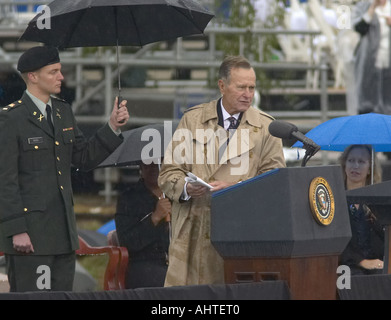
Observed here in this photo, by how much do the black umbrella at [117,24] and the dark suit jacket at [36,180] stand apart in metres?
0.85

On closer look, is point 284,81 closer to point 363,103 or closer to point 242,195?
point 363,103

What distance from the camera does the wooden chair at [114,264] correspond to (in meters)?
7.16

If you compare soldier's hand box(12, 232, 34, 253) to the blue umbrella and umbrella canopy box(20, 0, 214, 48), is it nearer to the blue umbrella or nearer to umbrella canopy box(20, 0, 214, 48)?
umbrella canopy box(20, 0, 214, 48)

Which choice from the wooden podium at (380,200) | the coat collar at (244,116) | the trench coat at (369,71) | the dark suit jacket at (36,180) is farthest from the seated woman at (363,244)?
the trench coat at (369,71)

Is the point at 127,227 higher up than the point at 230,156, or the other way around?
the point at 230,156

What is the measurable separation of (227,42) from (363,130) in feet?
14.8

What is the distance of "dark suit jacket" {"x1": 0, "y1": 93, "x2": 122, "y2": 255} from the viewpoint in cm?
580

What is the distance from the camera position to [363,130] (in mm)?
7570

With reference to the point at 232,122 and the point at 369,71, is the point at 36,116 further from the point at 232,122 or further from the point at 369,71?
the point at 369,71

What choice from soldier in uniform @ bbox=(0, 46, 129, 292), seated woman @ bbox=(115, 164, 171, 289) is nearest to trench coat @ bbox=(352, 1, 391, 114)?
seated woman @ bbox=(115, 164, 171, 289)

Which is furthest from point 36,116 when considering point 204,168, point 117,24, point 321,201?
point 321,201

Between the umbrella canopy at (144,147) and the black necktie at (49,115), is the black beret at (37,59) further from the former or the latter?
the umbrella canopy at (144,147)
